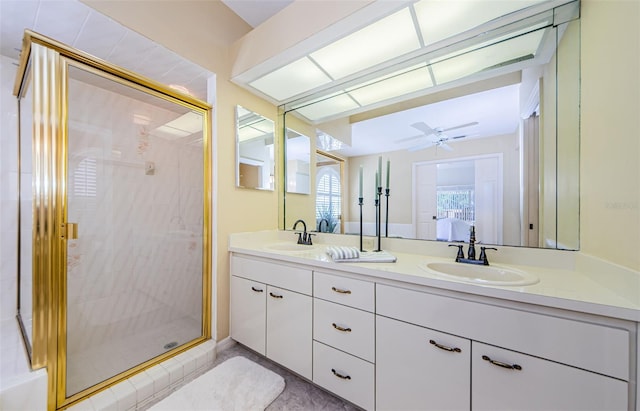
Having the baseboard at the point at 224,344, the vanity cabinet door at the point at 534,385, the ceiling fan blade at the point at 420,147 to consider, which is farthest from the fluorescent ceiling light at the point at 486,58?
the baseboard at the point at 224,344

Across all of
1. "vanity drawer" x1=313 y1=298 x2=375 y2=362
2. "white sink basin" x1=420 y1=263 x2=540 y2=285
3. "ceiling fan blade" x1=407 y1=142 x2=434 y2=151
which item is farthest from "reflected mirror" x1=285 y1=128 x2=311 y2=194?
"white sink basin" x1=420 y1=263 x2=540 y2=285

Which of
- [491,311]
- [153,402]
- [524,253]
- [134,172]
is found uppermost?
[134,172]

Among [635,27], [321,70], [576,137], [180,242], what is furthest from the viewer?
[180,242]

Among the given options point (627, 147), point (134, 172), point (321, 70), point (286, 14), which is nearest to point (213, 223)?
point (134, 172)

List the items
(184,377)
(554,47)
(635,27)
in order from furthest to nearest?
(184,377) < (554,47) < (635,27)

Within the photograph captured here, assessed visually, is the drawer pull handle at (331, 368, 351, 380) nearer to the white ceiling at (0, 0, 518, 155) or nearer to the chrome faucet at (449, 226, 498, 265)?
the chrome faucet at (449, 226, 498, 265)

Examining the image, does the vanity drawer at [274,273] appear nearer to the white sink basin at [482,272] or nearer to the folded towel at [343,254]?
the folded towel at [343,254]

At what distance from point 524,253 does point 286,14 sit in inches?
83.9

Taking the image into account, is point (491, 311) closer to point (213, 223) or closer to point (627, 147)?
point (627, 147)

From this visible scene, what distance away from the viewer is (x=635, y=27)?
0.78 m

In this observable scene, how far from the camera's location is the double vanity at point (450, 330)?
0.74m

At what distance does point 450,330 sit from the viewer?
37.8 inches

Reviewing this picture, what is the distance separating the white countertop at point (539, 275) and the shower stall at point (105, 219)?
2.69ft

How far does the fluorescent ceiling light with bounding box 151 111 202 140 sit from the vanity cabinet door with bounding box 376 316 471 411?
1.99 meters
